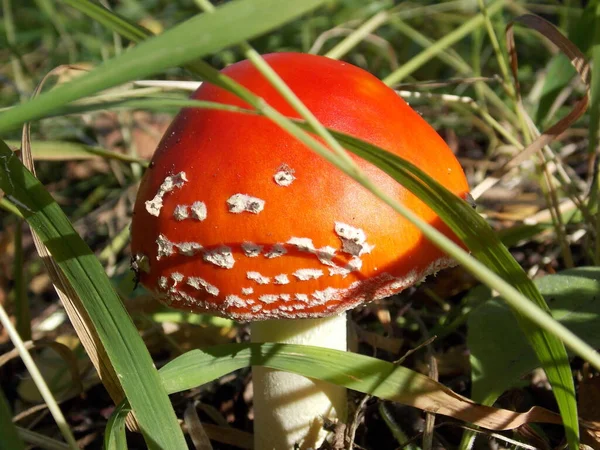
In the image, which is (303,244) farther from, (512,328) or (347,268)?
(512,328)

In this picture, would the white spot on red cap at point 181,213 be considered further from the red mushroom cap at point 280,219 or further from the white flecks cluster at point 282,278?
the white flecks cluster at point 282,278

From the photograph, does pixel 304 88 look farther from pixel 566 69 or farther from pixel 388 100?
pixel 566 69

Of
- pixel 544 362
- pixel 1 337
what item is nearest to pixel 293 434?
pixel 544 362

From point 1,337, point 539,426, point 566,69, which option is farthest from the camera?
point 1,337

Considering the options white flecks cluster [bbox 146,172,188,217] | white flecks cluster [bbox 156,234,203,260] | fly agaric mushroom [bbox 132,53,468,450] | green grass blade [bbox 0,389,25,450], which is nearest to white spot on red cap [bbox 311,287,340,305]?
fly agaric mushroom [bbox 132,53,468,450]

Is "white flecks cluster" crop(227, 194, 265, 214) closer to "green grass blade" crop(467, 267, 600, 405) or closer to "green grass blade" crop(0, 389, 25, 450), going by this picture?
"green grass blade" crop(0, 389, 25, 450)

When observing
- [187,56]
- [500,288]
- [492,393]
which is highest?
[187,56]
